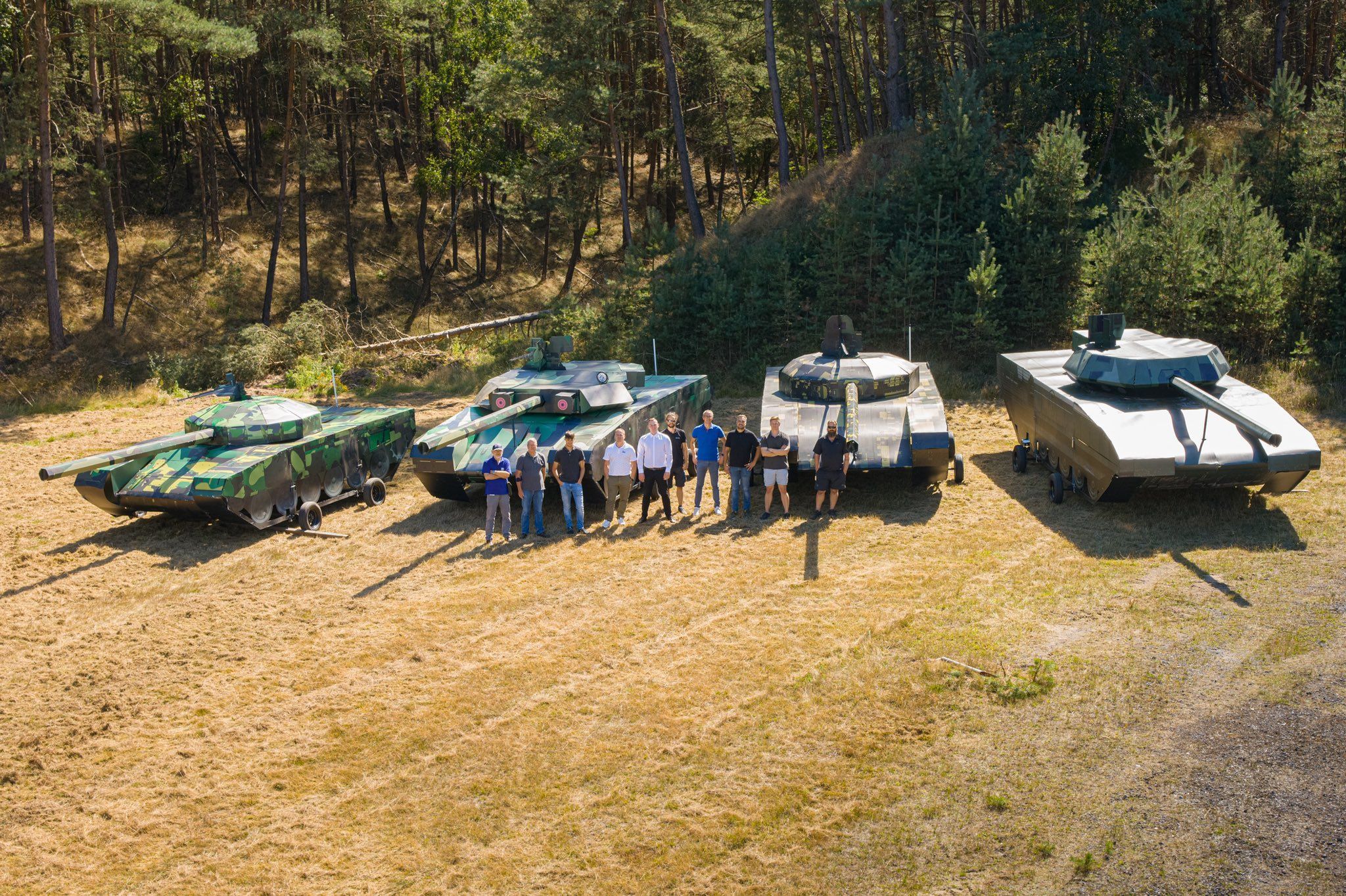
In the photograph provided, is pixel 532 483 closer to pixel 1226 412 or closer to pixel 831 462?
pixel 831 462

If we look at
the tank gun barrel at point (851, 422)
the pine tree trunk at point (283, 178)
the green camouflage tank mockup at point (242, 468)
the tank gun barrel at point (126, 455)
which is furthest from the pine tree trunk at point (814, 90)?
the tank gun barrel at point (126, 455)

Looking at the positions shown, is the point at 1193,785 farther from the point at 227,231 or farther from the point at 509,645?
the point at 227,231

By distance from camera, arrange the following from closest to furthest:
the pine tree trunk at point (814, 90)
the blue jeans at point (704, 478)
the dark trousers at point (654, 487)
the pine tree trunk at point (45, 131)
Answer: the dark trousers at point (654, 487) < the blue jeans at point (704, 478) < the pine tree trunk at point (45, 131) < the pine tree trunk at point (814, 90)

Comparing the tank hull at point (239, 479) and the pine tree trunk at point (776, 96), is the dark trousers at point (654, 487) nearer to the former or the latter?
the tank hull at point (239, 479)

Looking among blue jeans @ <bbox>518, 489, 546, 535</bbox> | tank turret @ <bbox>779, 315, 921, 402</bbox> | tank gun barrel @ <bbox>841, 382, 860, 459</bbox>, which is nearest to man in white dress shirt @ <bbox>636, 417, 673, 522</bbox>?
blue jeans @ <bbox>518, 489, 546, 535</bbox>

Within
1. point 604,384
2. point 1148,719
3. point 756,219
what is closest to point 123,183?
point 756,219

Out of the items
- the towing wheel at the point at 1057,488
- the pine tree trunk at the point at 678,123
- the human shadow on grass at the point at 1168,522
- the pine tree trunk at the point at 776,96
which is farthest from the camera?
the pine tree trunk at the point at 776,96

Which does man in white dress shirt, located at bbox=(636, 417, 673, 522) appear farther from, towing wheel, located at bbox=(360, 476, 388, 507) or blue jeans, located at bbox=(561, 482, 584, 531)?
towing wheel, located at bbox=(360, 476, 388, 507)
